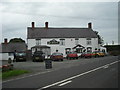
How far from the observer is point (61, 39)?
69.2m

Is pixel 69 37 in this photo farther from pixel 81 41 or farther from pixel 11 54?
pixel 11 54

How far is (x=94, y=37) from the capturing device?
72375 millimetres

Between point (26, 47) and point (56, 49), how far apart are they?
329 inches

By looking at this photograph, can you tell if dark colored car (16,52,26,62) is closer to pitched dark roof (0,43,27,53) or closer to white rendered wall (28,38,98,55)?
pitched dark roof (0,43,27,53)

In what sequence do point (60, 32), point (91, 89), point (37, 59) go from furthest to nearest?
point (60, 32) < point (37, 59) < point (91, 89)

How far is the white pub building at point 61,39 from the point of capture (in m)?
67.2

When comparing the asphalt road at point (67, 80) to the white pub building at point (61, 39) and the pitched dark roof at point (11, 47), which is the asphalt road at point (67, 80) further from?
the white pub building at point (61, 39)

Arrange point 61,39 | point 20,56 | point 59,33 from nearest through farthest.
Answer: point 20,56 → point 61,39 → point 59,33

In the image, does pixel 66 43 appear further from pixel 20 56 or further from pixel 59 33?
pixel 20 56

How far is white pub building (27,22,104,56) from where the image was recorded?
67.2 metres

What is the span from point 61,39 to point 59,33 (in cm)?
256

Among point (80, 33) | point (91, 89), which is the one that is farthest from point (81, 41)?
point (91, 89)

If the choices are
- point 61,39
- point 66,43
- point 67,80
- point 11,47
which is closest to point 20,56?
point 11,47

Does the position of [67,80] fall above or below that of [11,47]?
below
